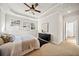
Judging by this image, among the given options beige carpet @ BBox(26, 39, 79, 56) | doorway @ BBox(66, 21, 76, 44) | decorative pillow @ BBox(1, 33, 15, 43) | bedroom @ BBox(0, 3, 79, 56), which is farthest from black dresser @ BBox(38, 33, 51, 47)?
decorative pillow @ BBox(1, 33, 15, 43)

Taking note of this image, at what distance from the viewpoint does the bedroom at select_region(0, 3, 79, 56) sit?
1.89 m

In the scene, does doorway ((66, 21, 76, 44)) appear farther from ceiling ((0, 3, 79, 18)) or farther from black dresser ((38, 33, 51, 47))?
black dresser ((38, 33, 51, 47))

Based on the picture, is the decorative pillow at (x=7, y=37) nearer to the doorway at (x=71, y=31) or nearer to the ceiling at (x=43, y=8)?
the ceiling at (x=43, y=8)

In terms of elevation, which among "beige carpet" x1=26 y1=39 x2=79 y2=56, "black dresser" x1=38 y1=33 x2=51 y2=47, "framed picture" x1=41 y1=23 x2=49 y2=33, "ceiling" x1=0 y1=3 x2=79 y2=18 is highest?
"ceiling" x1=0 y1=3 x2=79 y2=18

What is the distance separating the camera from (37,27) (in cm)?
200

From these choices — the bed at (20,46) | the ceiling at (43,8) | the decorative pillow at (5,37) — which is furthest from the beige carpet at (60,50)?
the ceiling at (43,8)

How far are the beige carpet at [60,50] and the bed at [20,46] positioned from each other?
10 cm

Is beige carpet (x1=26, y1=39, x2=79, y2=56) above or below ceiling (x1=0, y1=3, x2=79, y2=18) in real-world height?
below

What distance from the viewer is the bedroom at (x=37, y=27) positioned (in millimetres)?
1891

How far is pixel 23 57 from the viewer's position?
1.91m

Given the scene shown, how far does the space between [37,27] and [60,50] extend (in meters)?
0.57

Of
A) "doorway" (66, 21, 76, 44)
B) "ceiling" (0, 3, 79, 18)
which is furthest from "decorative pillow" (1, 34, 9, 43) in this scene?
"doorway" (66, 21, 76, 44)

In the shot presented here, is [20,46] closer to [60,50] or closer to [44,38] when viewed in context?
[44,38]

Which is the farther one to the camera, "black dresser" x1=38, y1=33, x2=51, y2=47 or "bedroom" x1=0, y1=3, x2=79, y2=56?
"black dresser" x1=38, y1=33, x2=51, y2=47
